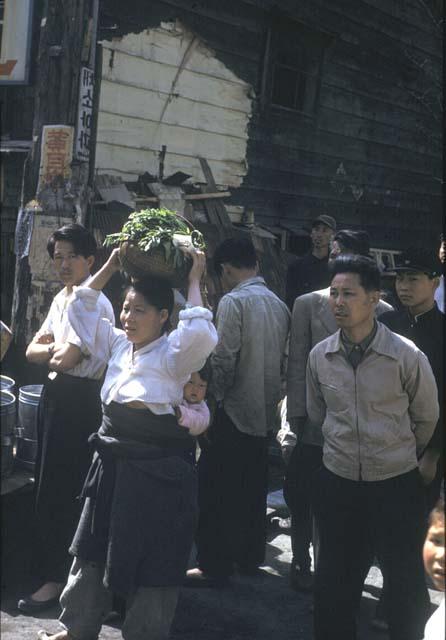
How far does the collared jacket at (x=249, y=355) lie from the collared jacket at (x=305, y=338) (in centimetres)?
21

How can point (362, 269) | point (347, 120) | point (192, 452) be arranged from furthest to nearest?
point (347, 120) → point (192, 452) → point (362, 269)

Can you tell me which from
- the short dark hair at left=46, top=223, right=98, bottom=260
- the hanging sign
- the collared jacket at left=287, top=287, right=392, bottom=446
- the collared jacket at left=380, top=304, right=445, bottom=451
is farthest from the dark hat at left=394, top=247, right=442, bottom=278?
the hanging sign

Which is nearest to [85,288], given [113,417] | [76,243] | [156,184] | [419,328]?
[76,243]

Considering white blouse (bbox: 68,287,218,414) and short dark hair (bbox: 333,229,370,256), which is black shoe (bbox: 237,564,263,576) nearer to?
white blouse (bbox: 68,287,218,414)

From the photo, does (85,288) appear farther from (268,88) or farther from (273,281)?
(268,88)

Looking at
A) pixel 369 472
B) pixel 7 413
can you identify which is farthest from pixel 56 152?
pixel 369 472

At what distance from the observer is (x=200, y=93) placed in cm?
1007

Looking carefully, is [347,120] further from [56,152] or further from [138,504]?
[138,504]

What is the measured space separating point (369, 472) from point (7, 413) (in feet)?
7.56

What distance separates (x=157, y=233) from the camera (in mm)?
4066

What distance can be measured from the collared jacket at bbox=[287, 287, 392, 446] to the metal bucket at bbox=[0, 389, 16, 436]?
5.65 ft

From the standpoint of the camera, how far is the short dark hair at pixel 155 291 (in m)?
3.92

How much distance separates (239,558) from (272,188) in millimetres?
Result: 6915

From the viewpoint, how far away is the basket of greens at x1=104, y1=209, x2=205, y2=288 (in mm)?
4027
